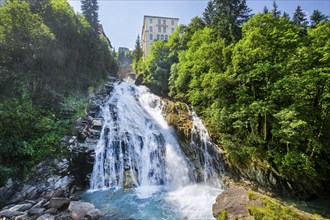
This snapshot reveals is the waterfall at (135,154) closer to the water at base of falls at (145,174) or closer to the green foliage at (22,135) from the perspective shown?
the water at base of falls at (145,174)

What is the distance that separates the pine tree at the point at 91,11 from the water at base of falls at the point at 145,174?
22.1m

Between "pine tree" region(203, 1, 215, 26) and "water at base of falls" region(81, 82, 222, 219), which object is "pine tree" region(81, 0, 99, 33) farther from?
"water at base of falls" region(81, 82, 222, 219)

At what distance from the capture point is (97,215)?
6.97 m

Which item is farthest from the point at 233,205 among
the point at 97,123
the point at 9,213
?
the point at 97,123

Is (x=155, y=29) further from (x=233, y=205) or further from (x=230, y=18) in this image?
(x=233, y=205)

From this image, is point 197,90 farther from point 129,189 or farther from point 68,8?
point 68,8

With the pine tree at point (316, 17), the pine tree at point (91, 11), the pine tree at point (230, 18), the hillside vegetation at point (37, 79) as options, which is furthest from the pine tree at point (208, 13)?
the pine tree at point (91, 11)

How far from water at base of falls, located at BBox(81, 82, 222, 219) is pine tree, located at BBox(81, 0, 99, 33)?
870 inches

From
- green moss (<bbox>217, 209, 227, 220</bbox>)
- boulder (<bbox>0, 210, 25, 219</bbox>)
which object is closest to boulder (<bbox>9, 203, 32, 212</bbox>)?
boulder (<bbox>0, 210, 25, 219</bbox>)

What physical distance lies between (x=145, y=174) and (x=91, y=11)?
32.3 m

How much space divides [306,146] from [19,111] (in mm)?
17607

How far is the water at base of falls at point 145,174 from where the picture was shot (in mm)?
8234

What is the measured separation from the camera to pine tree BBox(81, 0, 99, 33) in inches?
1229

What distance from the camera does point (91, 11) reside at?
104 feet
